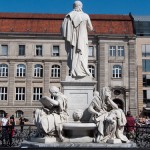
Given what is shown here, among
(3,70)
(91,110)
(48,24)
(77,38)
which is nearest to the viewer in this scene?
(91,110)

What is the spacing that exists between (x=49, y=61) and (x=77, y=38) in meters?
34.3

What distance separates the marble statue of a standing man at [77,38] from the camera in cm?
1041

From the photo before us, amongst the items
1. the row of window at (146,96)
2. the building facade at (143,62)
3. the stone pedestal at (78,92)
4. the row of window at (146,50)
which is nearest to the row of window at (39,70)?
the building facade at (143,62)

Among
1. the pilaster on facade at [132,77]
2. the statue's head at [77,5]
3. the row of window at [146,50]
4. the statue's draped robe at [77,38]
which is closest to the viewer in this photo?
the statue's draped robe at [77,38]

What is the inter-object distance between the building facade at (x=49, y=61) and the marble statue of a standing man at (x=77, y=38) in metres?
33.2

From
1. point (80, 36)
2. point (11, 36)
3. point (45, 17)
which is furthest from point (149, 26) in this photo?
point (80, 36)

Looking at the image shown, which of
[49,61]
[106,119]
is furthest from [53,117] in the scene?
[49,61]

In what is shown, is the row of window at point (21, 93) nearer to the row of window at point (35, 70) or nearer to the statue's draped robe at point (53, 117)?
the row of window at point (35, 70)

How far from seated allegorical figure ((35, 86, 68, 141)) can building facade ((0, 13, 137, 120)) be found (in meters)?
34.4

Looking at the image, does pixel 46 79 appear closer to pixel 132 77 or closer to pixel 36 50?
pixel 36 50

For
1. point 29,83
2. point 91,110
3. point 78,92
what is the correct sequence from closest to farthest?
point 91,110, point 78,92, point 29,83

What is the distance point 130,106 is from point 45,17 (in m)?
16.4

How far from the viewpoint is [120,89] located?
144 ft

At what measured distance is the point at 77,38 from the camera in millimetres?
10602
